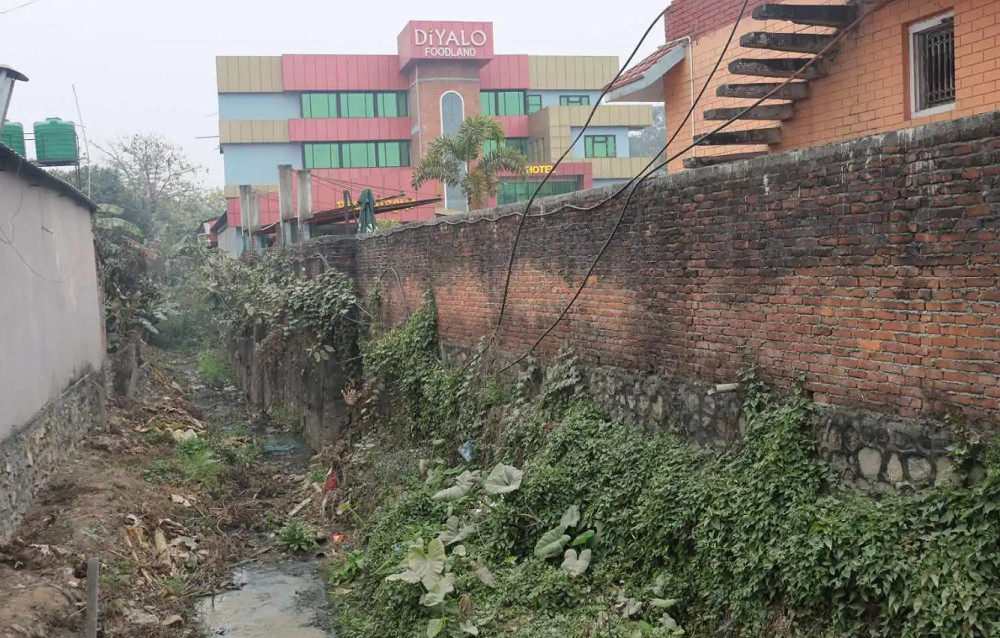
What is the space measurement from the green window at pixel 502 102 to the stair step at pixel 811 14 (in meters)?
41.6

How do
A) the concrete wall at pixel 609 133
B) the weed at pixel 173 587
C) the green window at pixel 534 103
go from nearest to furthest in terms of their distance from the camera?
the weed at pixel 173 587 < the concrete wall at pixel 609 133 < the green window at pixel 534 103

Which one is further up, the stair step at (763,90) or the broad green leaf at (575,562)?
the stair step at (763,90)

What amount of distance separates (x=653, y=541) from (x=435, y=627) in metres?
1.89

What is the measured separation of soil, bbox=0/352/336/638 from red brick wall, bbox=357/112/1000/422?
489 cm

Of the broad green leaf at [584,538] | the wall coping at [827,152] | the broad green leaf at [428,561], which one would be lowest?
the broad green leaf at [428,561]

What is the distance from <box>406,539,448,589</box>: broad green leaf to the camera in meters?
7.77

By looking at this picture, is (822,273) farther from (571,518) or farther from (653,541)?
(571,518)

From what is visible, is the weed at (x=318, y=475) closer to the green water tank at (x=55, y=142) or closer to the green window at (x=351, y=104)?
the green water tank at (x=55, y=142)

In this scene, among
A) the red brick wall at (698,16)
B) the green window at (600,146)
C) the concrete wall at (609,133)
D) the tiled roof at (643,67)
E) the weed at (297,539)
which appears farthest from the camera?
the green window at (600,146)

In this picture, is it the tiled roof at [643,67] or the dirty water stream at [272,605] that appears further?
the tiled roof at [643,67]

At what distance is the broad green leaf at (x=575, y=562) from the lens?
22.6ft

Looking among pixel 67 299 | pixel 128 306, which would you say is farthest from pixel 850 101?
pixel 128 306

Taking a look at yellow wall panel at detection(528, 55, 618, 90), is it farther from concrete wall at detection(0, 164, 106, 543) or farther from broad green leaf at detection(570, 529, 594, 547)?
broad green leaf at detection(570, 529, 594, 547)

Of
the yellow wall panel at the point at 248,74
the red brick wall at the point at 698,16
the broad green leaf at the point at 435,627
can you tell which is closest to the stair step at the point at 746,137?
the red brick wall at the point at 698,16
